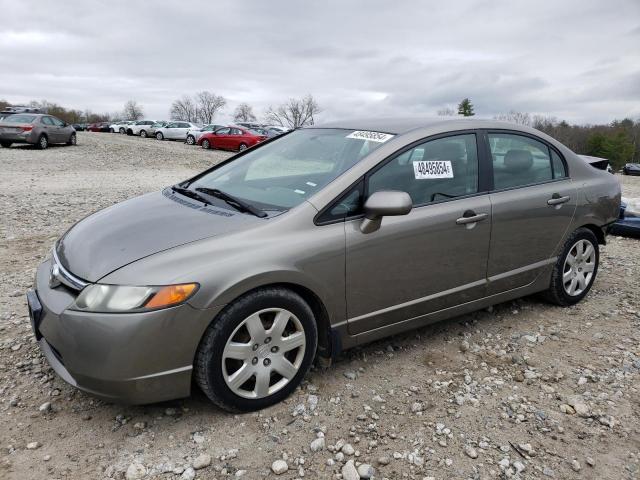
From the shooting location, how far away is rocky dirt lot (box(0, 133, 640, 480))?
2.45 m

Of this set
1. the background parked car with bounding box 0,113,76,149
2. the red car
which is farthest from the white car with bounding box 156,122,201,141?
the background parked car with bounding box 0,113,76,149

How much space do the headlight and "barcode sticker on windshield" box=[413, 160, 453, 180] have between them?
5.37 ft

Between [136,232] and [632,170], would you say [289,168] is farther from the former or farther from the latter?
[632,170]

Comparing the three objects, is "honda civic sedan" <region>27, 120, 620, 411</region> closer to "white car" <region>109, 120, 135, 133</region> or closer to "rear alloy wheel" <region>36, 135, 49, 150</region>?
"rear alloy wheel" <region>36, 135, 49, 150</region>

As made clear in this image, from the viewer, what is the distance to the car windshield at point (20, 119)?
18828mm

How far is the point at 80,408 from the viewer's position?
2.84 m

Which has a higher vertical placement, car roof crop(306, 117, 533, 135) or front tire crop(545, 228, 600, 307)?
car roof crop(306, 117, 533, 135)

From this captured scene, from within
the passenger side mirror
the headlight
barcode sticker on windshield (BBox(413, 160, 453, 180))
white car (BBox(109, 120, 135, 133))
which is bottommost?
white car (BBox(109, 120, 135, 133))

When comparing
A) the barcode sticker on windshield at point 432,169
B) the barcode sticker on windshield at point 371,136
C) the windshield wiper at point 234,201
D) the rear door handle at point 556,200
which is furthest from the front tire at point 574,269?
the windshield wiper at point 234,201

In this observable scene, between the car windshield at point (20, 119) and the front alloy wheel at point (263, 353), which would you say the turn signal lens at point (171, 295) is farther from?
the car windshield at point (20, 119)

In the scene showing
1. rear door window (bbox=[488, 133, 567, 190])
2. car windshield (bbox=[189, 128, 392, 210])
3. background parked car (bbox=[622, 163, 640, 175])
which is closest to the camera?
car windshield (bbox=[189, 128, 392, 210])

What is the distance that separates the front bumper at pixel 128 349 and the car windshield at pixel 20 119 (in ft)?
64.1

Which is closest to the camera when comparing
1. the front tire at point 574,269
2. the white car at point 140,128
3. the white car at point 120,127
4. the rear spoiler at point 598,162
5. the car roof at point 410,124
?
the car roof at point 410,124

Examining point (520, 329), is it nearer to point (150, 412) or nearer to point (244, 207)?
point (244, 207)
